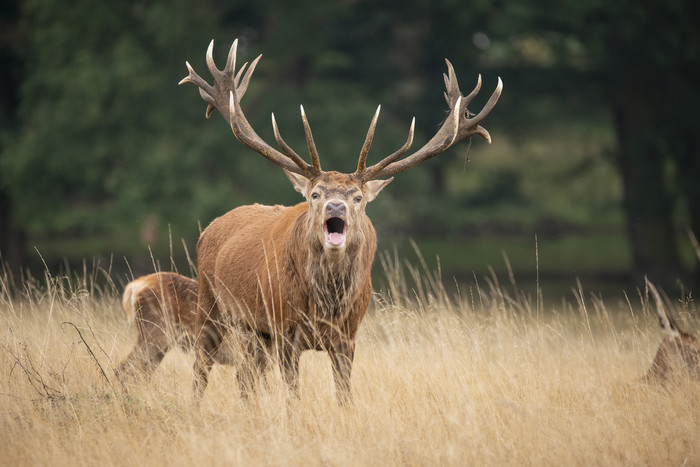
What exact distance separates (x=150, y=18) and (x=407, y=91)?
577cm

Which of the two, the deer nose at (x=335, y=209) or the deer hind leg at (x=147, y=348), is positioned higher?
the deer nose at (x=335, y=209)

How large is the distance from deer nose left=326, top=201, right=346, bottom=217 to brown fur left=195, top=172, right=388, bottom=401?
0.11 feet

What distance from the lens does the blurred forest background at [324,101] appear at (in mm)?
14172

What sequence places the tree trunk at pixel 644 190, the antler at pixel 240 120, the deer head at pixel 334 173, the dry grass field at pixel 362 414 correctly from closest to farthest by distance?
the dry grass field at pixel 362 414 < the deer head at pixel 334 173 < the antler at pixel 240 120 < the tree trunk at pixel 644 190

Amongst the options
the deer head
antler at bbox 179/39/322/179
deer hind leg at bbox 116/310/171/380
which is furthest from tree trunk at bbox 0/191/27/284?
the deer head

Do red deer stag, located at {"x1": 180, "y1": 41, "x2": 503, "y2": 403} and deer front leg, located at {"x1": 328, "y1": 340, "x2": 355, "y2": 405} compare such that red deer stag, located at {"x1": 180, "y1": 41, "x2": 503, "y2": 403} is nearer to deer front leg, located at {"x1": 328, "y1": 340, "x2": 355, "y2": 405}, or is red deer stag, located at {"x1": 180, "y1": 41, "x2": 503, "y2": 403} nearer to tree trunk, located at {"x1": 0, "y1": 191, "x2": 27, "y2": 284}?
deer front leg, located at {"x1": 328, "y1": 340, "x2": 355, "y2": 405}

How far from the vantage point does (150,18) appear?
14258mm

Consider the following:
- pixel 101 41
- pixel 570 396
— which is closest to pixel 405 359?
pixel 570 396

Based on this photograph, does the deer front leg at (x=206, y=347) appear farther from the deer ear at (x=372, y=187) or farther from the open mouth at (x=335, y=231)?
the deer ear at (x=372, y=187)

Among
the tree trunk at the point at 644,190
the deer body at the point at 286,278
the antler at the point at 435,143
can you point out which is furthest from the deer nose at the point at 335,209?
the tree trunk at the point at 644,190

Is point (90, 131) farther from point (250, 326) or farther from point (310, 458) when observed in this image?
point (310, 458)

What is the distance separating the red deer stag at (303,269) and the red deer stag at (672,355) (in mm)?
1891

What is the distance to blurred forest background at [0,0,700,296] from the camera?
1417cm

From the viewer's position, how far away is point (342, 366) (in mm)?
4914
